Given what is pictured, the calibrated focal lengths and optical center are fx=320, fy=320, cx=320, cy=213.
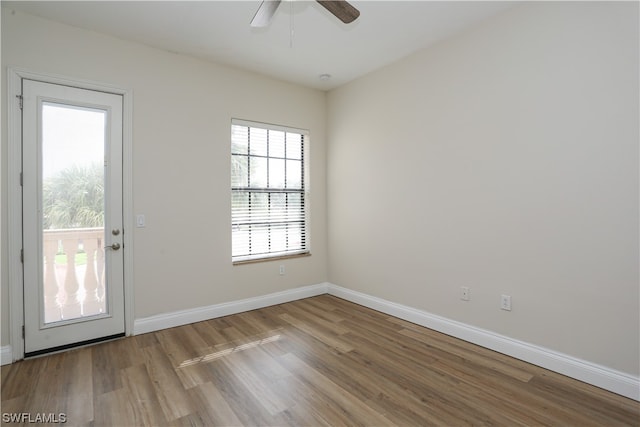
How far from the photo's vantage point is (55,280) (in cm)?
280

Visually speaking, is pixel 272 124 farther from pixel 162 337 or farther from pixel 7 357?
pixel 7 357

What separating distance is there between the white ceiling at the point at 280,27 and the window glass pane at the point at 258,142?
766mm

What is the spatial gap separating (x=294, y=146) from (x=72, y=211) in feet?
8.49

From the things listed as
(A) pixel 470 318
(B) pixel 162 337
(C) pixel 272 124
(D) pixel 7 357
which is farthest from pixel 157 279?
(A) pixel 470 318

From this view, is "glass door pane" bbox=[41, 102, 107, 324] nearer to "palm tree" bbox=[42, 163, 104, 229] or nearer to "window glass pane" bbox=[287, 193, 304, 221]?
"palm tree" bbox=[42, 163, 104, 229]

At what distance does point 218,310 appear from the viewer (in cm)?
366

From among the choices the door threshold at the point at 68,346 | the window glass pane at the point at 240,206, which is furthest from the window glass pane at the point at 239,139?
the door threshold at the point at 68,346

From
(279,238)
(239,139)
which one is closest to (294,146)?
(239,139)

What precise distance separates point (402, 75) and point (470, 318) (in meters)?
2.61

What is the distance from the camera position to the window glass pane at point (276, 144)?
417 centimetres

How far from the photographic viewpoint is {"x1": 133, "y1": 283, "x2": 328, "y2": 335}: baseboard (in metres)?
3.24

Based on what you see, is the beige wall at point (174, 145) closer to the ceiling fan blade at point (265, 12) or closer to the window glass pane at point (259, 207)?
the window glass pane at point (259, 207)

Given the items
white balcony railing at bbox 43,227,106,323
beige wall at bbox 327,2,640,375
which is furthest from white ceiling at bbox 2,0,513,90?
white balcony railing at bbox 43,227,106,323

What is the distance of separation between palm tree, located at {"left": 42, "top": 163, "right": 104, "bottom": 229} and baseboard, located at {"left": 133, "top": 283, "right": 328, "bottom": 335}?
1093 mm
